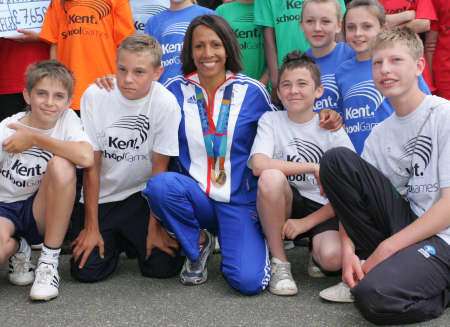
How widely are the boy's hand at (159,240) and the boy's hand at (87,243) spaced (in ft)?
0.97

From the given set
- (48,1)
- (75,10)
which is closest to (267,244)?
(75,10)

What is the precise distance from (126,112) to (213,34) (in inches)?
28.9

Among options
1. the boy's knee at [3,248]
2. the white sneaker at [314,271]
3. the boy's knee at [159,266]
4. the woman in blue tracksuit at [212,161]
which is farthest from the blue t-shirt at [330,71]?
the boy's knee at [3,248]

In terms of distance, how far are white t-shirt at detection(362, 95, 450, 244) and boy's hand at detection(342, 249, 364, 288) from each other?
15.9 inches

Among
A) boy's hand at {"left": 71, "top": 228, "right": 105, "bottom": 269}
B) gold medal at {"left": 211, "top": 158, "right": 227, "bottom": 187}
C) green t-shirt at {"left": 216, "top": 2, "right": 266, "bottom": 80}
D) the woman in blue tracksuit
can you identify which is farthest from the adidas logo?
green t-shirt at {"left": 216, "top": 2, "right": 266, "bottom": 80}

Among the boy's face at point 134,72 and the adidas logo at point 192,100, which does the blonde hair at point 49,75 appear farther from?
the adidas logo at point 192,100

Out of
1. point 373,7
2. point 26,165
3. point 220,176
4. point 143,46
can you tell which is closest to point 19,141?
point 26,165

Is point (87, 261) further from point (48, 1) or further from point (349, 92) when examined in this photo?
point (48, 1)

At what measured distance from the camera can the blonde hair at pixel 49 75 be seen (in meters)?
4.12

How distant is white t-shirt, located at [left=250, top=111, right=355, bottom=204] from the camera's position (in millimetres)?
4168

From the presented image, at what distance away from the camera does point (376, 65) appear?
3.69 meters

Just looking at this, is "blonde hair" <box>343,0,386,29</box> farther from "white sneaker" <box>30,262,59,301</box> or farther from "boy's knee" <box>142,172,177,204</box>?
"white sneaker" <box>30,262,59,301</box>

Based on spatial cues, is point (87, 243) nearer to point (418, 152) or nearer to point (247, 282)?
point (247, 282)

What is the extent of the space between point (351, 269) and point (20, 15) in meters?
3.34
